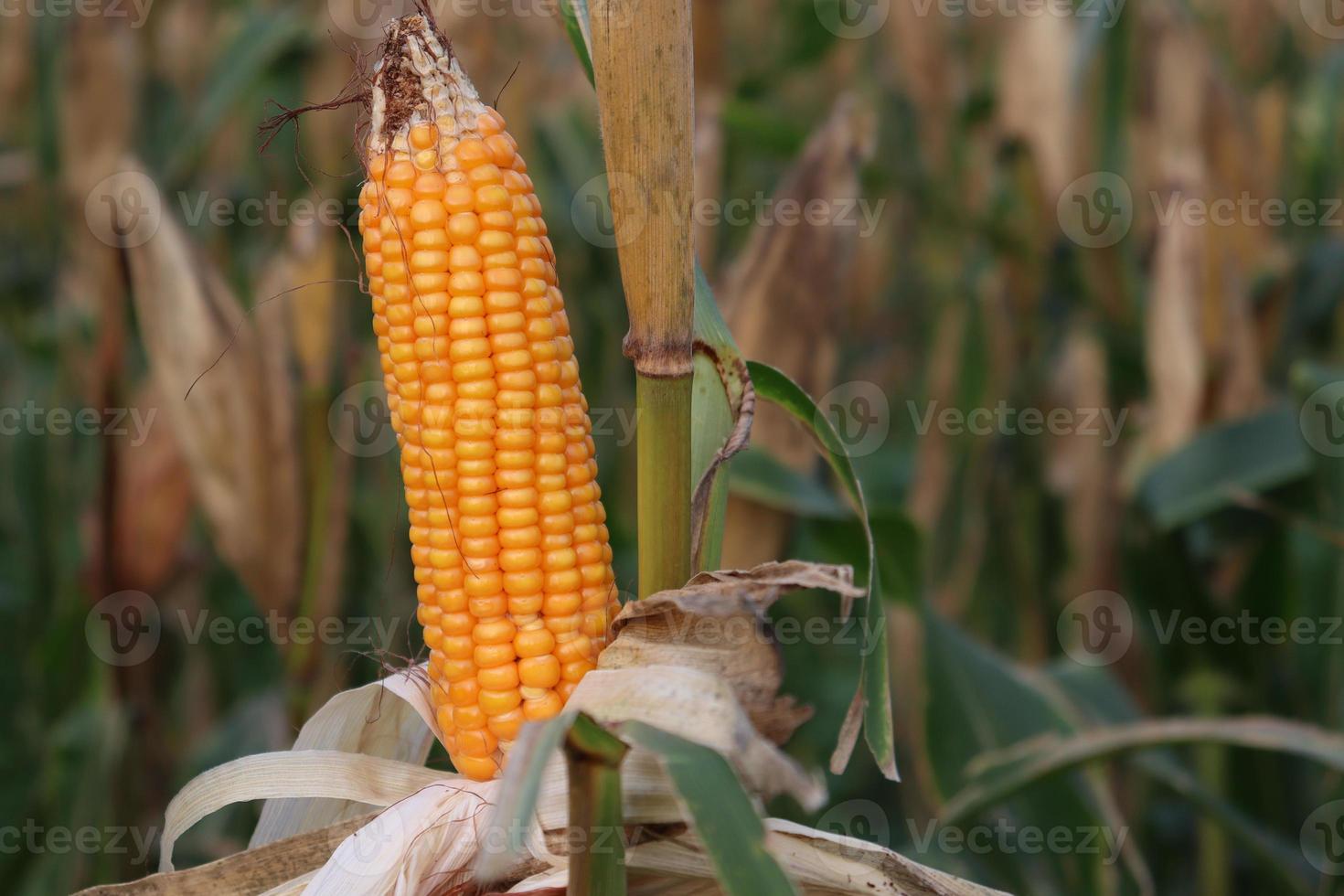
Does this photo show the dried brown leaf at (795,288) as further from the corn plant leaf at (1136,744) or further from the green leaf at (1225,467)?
the green leaf at (1225,467)

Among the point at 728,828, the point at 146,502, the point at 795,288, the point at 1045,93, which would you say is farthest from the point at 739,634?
the point at 1045,93

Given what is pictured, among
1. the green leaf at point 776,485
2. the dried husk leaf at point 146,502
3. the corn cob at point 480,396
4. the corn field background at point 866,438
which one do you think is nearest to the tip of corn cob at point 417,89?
the corn cob at point 480,396

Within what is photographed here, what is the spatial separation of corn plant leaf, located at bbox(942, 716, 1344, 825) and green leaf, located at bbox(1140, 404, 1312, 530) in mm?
740

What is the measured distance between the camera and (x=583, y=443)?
112 cm

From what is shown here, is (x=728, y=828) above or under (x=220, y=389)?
under

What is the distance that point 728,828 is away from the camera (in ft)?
2.81

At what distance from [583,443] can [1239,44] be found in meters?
4.96

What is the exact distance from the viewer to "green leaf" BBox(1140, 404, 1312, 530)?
2582 mm

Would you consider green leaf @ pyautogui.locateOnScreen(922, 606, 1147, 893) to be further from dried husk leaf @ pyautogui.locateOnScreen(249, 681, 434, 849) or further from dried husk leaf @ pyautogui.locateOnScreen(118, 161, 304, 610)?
dried husk leaf @ pyautogui.locateOnScreen(118, 161, 304, 610)

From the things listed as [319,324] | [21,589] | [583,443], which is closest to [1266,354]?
[319,324]

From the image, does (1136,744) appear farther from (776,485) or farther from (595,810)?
(595,810)

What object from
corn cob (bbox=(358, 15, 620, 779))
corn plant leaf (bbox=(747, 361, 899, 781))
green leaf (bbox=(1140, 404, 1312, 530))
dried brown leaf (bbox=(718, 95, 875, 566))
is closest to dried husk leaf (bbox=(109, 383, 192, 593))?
dried brown leaf (bbox=(718, 95, 875, 566))

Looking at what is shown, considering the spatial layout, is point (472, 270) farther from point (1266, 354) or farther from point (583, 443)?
point (1266, 354)

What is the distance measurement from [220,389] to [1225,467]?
7.22 feet
